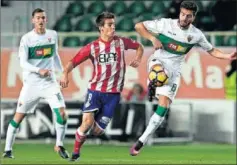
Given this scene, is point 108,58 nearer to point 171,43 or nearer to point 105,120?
point 171,43

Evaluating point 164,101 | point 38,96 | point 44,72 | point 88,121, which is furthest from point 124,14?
point 44,72

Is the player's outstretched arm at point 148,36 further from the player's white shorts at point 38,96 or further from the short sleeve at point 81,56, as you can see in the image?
the player's white shorts at point 38,96

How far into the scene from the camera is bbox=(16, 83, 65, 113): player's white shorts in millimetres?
13062

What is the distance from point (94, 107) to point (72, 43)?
1044 centimetres

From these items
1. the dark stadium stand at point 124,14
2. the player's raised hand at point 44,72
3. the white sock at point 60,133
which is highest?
the dark stadium stand at point 124,14

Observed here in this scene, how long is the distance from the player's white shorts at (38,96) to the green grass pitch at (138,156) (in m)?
2.06

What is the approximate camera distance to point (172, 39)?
11164mm

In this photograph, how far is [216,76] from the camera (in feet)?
67.5

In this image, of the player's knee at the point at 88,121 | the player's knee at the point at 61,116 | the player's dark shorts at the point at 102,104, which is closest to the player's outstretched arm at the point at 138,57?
the player's dark shorts at the point at 102,104

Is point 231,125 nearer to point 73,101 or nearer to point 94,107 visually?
point 73,101

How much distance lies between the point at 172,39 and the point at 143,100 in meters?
8.11

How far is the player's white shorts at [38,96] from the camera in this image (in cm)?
1306

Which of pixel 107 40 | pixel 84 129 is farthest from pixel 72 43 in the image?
pixel 107 40

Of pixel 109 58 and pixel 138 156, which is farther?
pixel 138 156
